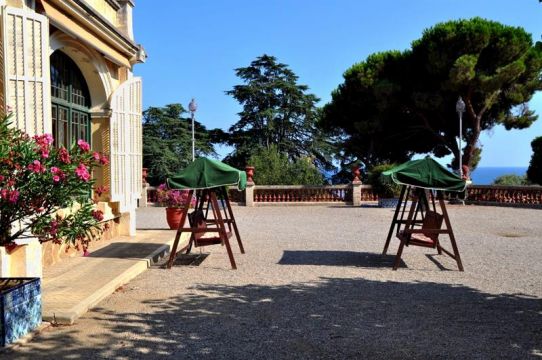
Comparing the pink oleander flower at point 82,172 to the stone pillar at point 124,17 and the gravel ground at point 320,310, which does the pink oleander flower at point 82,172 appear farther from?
the stone pillar at point 124,17

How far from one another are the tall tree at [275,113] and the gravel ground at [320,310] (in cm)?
3099

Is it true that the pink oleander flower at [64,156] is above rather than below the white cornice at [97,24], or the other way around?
below

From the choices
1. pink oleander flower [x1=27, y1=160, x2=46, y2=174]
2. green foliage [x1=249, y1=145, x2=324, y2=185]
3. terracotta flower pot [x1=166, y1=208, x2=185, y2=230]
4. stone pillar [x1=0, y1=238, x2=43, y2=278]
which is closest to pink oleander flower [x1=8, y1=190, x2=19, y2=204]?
pink oleander flower [x1=27, y1=160, x2=46, y2=174]

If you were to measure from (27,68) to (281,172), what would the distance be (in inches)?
755

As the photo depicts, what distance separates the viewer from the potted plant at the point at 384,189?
21705mm

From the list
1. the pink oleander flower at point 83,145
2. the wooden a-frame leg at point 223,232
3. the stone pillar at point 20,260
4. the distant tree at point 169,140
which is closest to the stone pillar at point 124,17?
the wooden a-frame leg at point 223,232

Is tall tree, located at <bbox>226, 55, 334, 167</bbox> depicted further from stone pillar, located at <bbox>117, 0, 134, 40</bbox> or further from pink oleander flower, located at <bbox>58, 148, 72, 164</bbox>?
pink oleander flower, located at <bbox>58, 148, 72, 164</bbox>

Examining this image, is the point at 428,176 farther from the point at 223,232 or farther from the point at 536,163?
the point at 536,163

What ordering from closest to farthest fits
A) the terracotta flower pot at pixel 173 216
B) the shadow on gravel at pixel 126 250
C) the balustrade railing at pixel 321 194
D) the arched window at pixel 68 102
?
the shadow on gravel at pixel 126 250, the arched window at pixel 68 102, the terracotta flower pot at pixel 173 216, the balustrade railing at pixel 321 194

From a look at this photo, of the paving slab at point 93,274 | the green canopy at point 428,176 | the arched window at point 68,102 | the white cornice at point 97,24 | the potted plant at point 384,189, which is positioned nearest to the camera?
the paving slab at point 93,274

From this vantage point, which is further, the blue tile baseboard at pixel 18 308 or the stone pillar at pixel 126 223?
the stone pillar at pixel 126 223

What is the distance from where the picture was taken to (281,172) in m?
25.1

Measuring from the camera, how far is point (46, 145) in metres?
4.42

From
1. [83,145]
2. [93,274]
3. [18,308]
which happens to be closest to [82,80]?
[93,274]
